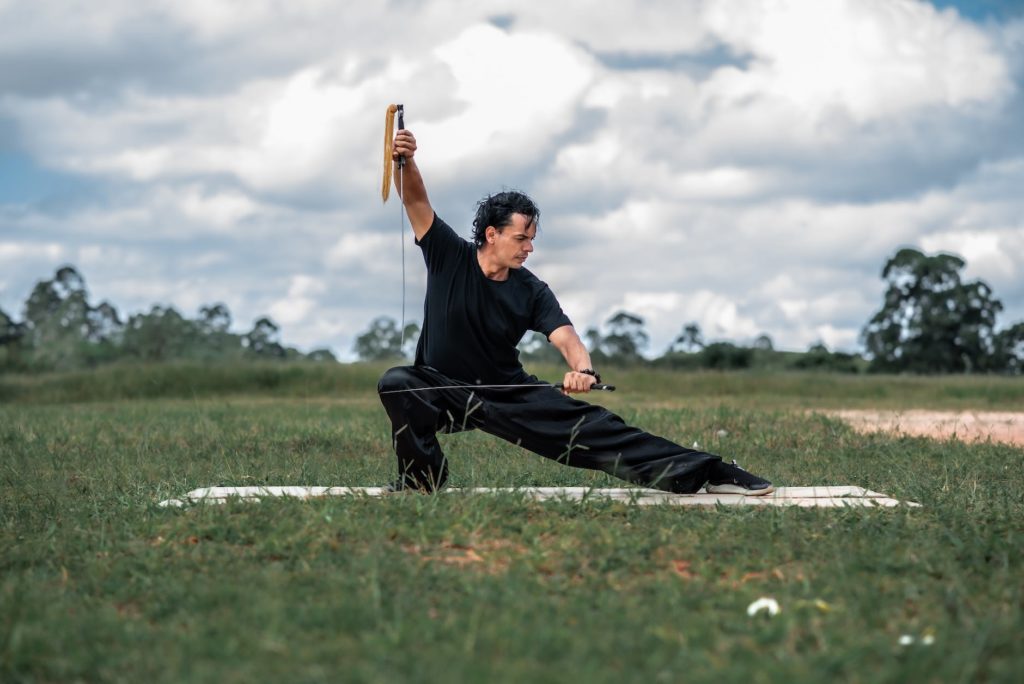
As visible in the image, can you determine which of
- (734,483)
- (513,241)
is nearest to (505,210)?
(513,241)

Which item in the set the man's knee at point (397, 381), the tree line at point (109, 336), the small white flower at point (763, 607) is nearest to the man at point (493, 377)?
the man's knee at point (397, 381)

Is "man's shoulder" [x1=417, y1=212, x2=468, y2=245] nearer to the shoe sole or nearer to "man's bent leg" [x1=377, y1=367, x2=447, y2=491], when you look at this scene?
"man's bent leg" [x1=377, y1=367, x2=447, y2=491]

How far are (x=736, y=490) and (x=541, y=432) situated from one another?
1.37 meters

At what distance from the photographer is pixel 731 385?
23844 mm

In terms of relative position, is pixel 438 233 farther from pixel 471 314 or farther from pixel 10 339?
pixel 10 339

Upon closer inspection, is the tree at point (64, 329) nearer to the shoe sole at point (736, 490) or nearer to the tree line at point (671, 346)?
the tree line at point (671, 346)

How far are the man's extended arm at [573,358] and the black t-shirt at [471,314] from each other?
0.23 ft

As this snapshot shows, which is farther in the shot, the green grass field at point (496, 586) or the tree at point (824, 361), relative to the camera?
the tree at point (824, 361)

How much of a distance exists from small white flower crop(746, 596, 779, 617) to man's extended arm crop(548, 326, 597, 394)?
191 cm

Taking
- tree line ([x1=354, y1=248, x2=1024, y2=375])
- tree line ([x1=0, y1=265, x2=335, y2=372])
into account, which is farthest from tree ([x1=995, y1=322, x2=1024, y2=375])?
tree line ([x1=0, y1=265, x2=335, y2=372])

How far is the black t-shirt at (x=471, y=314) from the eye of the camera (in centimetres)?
679

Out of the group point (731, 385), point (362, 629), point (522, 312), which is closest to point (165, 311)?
point (731, 385)

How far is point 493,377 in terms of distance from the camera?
271 inches

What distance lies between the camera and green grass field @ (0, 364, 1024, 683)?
13.6 ft
